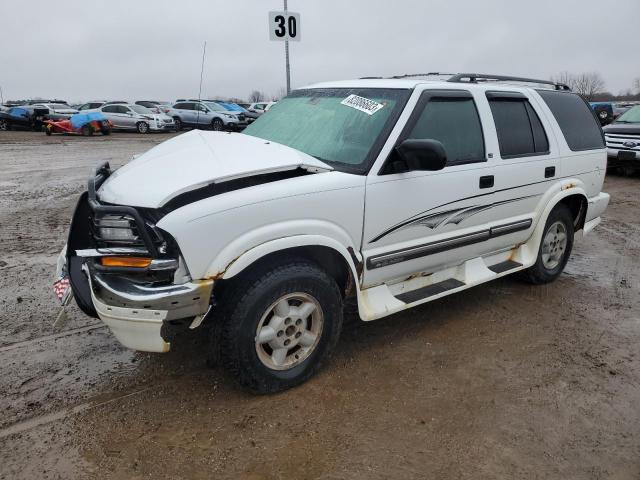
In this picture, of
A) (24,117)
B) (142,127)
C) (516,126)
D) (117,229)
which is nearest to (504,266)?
(516,126)

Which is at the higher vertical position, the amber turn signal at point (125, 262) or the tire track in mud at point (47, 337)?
the amber turn signal at point (125, 262)

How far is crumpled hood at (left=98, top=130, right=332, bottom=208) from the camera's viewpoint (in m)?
2.74

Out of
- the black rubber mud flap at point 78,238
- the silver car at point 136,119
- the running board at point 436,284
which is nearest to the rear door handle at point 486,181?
the running board at point 436,284

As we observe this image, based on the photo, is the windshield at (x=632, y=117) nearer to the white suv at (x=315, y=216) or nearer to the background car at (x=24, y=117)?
the white suv at (x=315, y=216)

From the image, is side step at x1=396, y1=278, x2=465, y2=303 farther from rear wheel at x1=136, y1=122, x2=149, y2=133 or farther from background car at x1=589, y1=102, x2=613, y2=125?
rear wheel at x1=136, y1=122, x2=149, y2=133

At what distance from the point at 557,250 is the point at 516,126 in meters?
1.44

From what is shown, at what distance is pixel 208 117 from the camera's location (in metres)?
25.0

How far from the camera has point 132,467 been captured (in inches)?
97.7

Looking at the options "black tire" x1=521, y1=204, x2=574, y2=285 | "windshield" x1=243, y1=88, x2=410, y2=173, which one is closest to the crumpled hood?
"windshield" x1=243, y1=88, x2=410, y2=173

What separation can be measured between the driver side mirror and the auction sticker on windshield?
1.42ft

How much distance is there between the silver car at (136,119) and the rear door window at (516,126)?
22.8 meters

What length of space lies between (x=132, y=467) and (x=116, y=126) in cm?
Result: 2540

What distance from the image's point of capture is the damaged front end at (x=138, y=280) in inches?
103

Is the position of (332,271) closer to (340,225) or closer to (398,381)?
(340,225)
